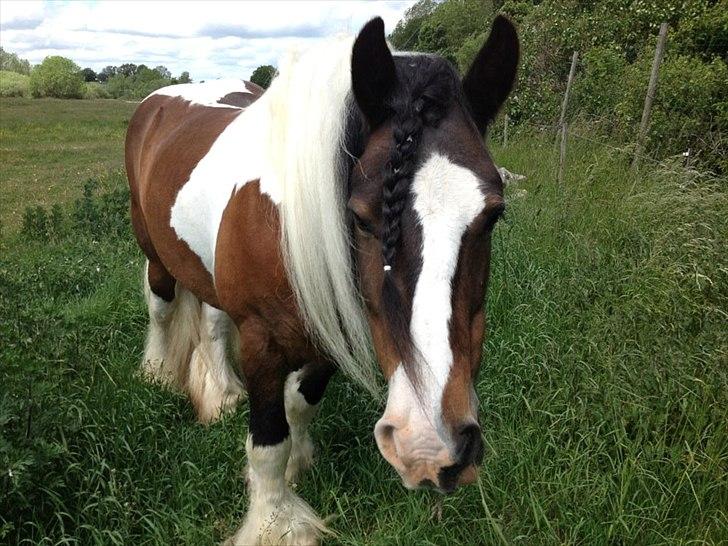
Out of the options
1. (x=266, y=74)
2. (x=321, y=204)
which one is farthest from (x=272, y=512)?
(x=266, y=74)

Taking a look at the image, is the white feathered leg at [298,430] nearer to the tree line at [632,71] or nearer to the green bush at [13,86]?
the tree line at [632,71]

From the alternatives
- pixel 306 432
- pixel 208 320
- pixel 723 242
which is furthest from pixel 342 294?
pixel 723 242

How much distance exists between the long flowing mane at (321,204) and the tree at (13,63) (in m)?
83.9

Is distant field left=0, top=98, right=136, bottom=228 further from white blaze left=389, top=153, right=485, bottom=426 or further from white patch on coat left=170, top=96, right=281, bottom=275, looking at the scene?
white blaze left=389, top=153, right=485, bottom=426

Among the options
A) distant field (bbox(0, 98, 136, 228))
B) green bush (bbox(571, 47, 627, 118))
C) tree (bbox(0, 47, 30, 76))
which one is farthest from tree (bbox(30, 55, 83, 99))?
green bush (bbox(571, 47, 627, 118))

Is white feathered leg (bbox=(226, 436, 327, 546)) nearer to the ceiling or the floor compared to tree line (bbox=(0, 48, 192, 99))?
nearer to the ceiling

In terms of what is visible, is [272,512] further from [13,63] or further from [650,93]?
[13,63]

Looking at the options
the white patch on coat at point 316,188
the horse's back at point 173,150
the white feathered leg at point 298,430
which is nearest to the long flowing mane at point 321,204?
the white patch on coat at point 316,188

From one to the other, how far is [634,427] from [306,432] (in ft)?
4.80

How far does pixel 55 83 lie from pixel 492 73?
2333 inches

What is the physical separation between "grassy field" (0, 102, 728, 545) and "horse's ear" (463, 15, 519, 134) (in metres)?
1.36

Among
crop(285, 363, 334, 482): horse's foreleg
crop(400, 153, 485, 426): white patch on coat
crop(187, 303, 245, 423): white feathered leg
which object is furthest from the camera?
crop(187, 303, 245, 423): white feathered leg

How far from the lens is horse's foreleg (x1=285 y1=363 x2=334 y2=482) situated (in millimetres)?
2600

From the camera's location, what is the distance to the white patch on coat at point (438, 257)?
1.37m
